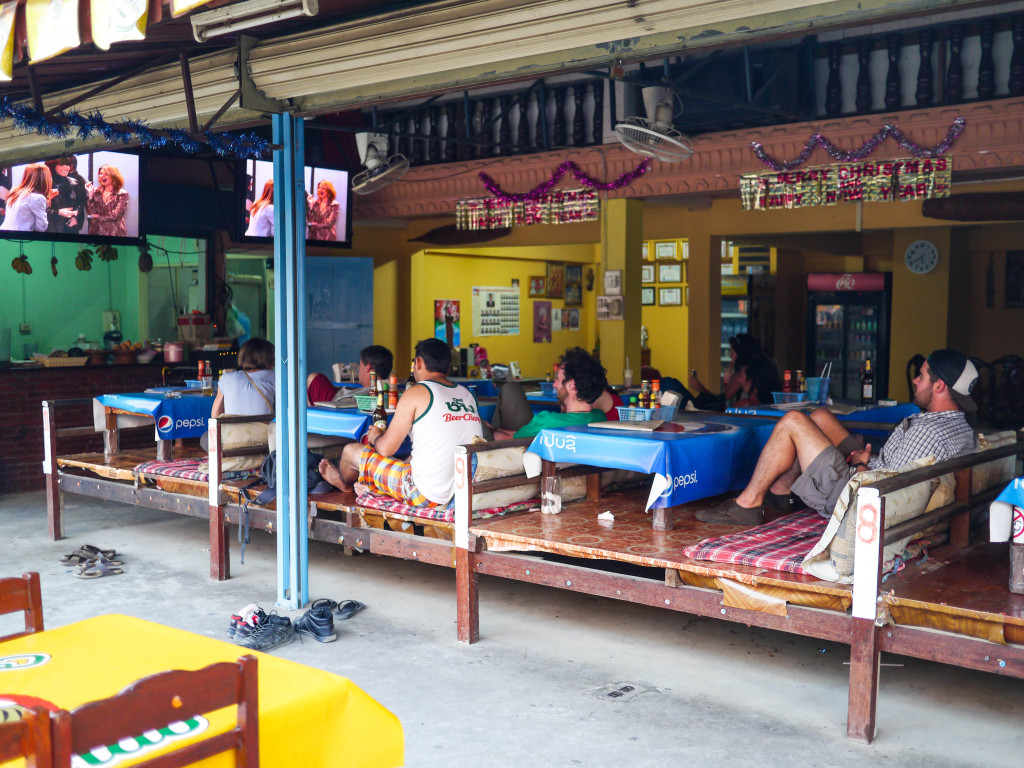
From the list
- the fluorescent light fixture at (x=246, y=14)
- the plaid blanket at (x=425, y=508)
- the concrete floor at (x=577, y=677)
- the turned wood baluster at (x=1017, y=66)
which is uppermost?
the turned wood baluster at (x=1017, y=66)

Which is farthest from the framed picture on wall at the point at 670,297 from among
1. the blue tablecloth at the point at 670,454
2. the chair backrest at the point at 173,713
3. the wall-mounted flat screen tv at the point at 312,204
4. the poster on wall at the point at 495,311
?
the chair backrest at the point at 173,713

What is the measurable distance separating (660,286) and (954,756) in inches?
500

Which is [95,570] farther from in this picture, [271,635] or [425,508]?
[425,508]

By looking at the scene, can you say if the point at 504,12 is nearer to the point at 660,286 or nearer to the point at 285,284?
the point at 285,284

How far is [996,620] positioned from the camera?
331cm

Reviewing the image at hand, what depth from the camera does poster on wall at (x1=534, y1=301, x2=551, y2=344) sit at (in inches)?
635

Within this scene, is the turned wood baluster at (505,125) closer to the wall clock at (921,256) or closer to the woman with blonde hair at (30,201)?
the woman with blonde hair at (30,201)

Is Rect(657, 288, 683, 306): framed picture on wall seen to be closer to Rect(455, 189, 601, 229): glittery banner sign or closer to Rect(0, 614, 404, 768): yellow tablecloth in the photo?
Rect(455, 189, 601, 229): glittery banner sign

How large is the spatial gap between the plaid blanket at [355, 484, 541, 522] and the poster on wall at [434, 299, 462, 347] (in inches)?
351

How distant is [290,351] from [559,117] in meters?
5.13

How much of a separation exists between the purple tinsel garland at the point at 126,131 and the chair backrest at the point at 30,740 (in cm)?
389

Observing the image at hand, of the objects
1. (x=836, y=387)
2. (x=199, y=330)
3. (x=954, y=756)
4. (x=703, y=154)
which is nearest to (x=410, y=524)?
(x=954, y=756)

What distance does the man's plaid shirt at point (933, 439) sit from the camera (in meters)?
4.23

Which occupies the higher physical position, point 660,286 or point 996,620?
point 660,286
